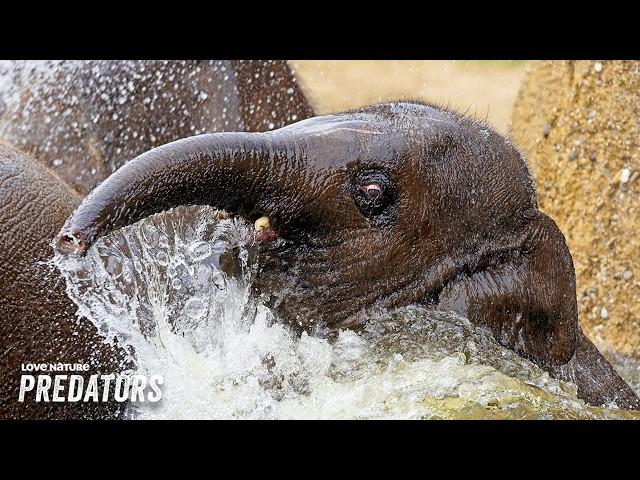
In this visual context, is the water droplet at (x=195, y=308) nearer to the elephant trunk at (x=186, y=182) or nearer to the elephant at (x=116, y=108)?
the elephant trunk at (x=186, y=182)

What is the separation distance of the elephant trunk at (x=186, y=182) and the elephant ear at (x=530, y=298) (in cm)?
81

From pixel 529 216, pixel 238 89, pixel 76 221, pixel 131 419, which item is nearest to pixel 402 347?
pixel 529 216

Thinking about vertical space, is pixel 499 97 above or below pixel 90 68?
Result: below

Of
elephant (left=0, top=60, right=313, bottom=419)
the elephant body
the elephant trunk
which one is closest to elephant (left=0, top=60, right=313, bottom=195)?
elephant (left=0, top=60, right=313, bottom=419)

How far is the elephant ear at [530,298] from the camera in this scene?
3.91 meters

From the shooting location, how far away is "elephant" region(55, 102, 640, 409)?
3504mm

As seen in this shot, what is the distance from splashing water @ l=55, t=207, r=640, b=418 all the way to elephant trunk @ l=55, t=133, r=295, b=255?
0.61 ft

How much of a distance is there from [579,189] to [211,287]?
467cm

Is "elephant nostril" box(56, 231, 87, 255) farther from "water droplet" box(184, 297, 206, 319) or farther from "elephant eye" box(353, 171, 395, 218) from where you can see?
"elephant eye" box(353, 171, 395, 218)

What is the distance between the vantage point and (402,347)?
12.6 ft

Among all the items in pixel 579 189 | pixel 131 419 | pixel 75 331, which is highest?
pixel 75 331

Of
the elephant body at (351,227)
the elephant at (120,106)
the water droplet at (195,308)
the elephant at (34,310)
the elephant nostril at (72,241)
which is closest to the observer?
the elephant nostril at (72,241)

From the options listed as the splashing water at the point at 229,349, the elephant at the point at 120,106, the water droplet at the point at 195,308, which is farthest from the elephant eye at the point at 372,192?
the elephant at the point at 120,106

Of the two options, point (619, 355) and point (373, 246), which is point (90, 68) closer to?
point (373, 246)
